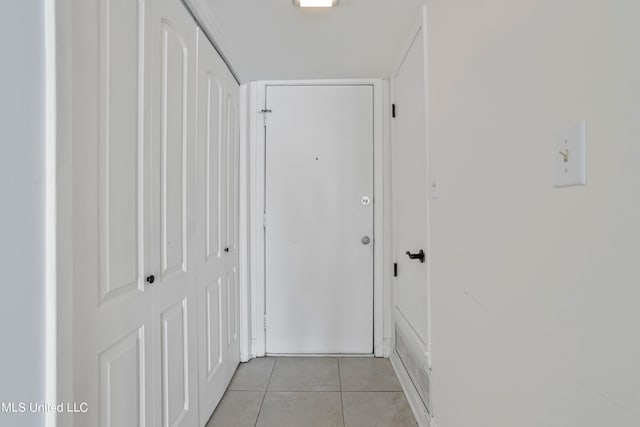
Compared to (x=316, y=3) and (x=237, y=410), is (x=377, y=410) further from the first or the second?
(x=316, y=3)

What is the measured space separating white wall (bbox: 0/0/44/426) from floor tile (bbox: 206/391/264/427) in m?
1.28

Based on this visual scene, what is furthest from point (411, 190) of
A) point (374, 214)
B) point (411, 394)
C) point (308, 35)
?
point (411, 394)

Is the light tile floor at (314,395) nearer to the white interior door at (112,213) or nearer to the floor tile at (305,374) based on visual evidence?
the floor tile at (305,374)

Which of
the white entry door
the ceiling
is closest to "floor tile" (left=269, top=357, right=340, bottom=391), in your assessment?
the white entry door

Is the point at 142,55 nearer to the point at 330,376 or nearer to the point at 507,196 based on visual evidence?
the point at 507,196

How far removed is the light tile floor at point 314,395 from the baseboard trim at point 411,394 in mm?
37

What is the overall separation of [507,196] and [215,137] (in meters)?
1.56

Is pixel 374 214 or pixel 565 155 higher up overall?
pixel 565 155

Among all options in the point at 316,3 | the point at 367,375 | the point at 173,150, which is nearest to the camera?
the point at 173,150

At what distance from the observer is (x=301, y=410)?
1.83 m

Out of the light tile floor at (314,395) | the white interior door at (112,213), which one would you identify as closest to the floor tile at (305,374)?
the light tile floor at (314,395)

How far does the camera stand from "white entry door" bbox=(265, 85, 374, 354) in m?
2.50

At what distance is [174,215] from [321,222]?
52.7 inches

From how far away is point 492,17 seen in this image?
0.96 metres
